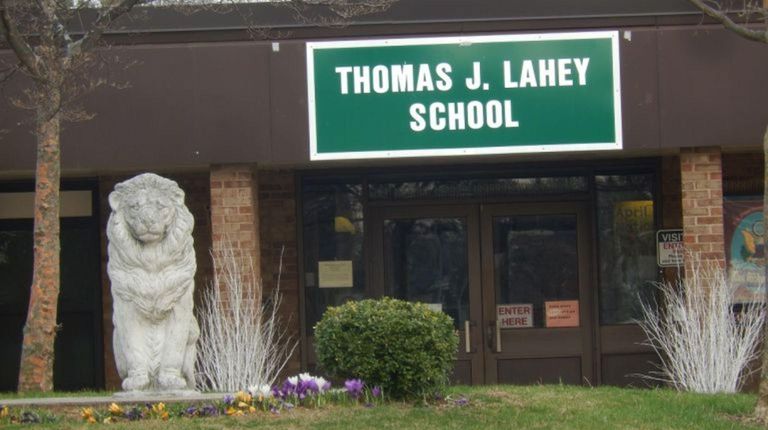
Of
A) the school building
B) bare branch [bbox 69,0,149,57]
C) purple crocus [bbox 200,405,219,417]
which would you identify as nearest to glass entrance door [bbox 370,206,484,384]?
the school building

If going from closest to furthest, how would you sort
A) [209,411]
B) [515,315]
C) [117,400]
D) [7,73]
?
[209,411] < [117,400] < [7,73] < [515,315]

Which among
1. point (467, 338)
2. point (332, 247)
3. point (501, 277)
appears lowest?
point (467, 338)

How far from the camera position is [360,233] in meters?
12.5

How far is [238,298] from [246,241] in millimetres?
699

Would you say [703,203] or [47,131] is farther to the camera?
[703,203]

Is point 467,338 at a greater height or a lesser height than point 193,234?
lesser

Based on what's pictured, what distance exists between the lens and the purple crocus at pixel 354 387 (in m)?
8.14

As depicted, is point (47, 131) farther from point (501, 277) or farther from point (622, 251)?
point (622, 251)

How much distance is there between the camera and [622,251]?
12570 millimetres

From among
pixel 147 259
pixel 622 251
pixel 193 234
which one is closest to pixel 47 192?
pixel 147 259

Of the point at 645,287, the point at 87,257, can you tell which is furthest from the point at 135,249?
the point at 645,287

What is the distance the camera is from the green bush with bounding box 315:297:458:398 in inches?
317

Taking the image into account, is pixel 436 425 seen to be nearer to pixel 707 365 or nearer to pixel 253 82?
pixel 707 365

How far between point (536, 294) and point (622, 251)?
1067 mm
